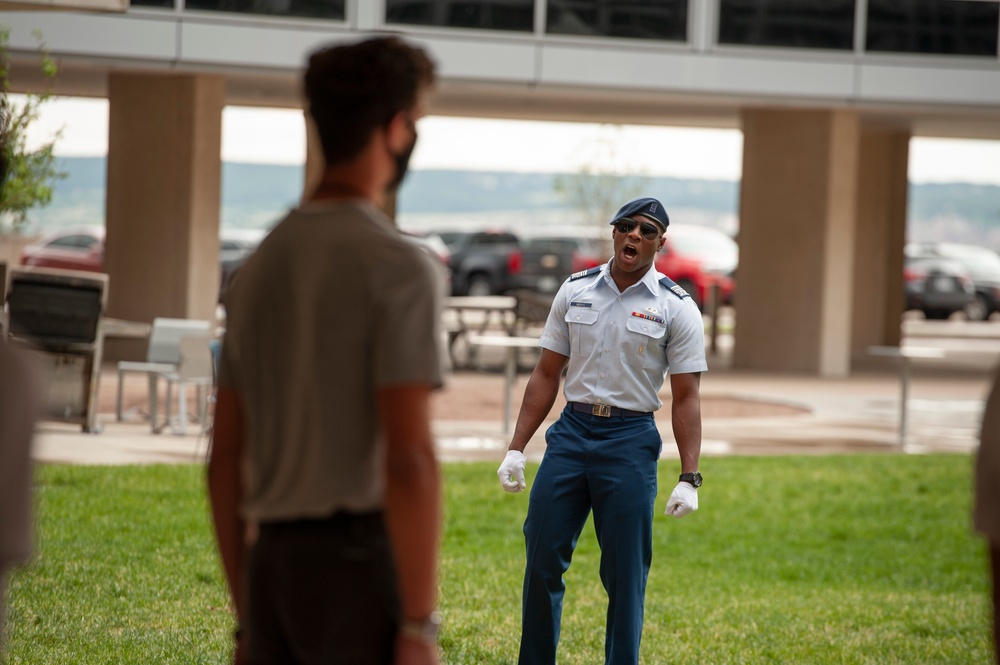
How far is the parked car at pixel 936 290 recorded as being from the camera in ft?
115

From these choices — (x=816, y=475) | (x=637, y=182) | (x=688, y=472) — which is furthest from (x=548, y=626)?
(x=637, y=182)

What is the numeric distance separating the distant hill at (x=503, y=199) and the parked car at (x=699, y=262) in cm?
9012

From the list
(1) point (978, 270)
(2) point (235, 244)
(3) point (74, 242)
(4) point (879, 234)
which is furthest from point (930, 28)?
(1) point (978, 270)

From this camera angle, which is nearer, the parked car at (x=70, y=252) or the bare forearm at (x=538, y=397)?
the bare forearm at (x=538, y=397)

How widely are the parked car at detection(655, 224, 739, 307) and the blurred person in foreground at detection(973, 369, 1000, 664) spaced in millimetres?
29108

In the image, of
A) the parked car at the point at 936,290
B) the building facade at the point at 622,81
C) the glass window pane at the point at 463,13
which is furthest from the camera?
the parked car at the point at 936,290

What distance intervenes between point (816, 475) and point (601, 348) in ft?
23.4

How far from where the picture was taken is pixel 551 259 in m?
33.9

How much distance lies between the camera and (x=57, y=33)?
51.6 feet

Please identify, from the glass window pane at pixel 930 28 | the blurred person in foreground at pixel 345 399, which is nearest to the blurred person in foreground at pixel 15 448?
the blurred person in foreground at pixel 345 399

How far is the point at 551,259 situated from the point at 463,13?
1692 cm

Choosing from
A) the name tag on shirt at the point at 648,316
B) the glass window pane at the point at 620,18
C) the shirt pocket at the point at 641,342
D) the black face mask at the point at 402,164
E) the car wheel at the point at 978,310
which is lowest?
the car wheel at the point at 978,310

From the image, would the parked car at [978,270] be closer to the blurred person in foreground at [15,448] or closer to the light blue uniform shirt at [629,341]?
the light blue uniform shirt at [629,341]

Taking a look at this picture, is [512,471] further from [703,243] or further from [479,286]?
[703,243]
